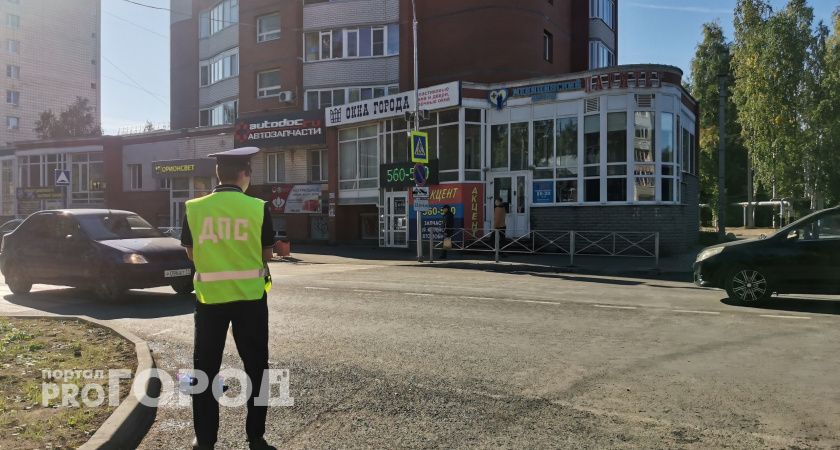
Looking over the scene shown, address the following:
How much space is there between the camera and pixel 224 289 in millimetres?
3713

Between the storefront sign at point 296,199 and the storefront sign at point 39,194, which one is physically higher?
the storefront sign at point 39,194

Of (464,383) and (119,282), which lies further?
(119,282)

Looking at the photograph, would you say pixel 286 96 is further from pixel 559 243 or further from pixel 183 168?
pixel 559 243

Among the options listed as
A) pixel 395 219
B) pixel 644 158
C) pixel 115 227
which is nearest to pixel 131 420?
pixel 115 227

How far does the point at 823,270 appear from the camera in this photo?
936 centimetres

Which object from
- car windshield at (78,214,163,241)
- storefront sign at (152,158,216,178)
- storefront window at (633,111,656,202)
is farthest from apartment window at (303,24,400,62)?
car windshield at (78,214,163,241)

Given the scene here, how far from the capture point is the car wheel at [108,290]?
9.91 meters

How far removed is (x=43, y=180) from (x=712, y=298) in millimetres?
42986

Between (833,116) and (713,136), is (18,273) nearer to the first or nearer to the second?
(833,116)

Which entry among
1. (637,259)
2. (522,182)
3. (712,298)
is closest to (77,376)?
(712,298)

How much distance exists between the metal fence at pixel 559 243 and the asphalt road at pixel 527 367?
26.8 feet

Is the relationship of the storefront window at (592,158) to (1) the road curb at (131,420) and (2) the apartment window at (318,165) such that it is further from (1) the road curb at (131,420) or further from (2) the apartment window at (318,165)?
(1) the road curb at (131,420)

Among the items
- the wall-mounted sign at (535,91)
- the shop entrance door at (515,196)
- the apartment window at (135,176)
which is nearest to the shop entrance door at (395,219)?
the shop entrance door at (515,196)

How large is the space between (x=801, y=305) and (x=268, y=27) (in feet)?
98.2
